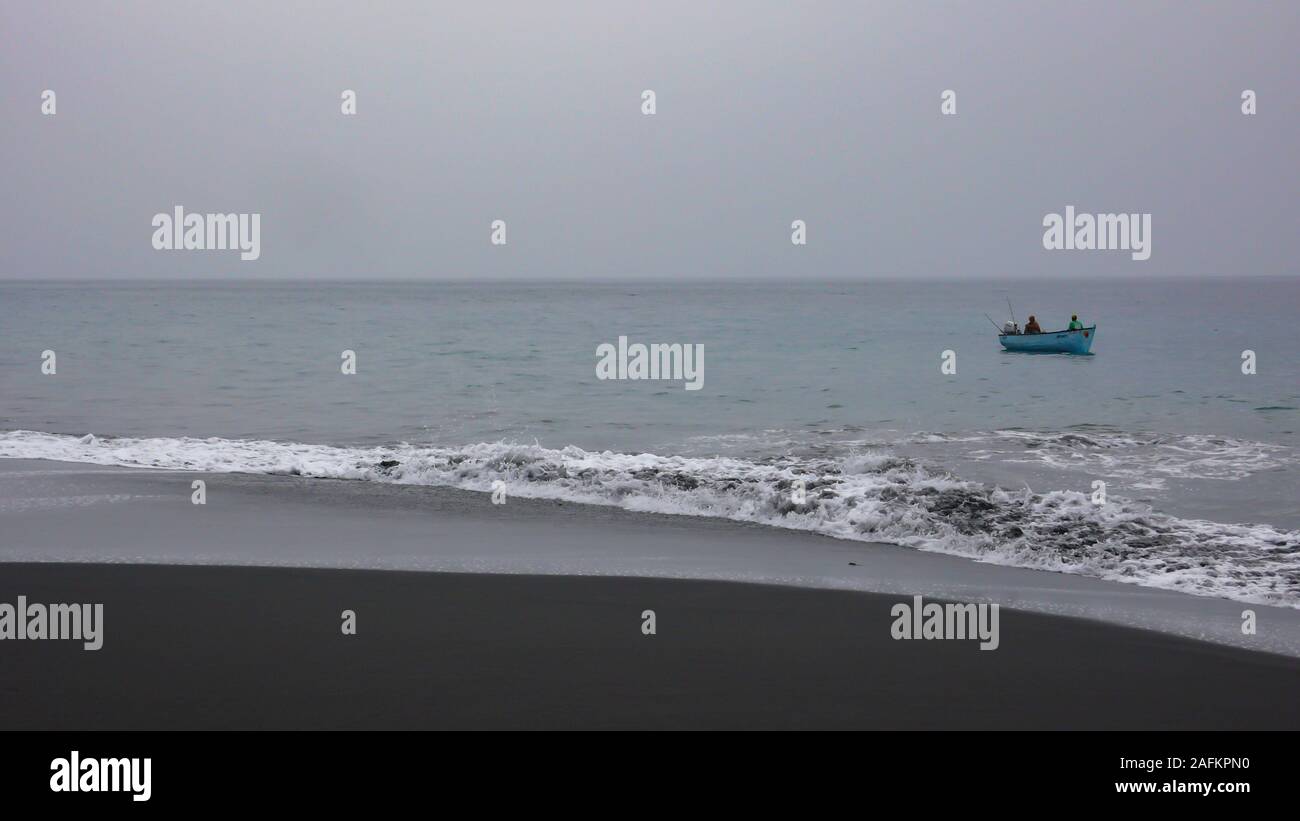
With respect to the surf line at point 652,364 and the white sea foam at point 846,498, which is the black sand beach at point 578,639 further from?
the surf line at point 652,364

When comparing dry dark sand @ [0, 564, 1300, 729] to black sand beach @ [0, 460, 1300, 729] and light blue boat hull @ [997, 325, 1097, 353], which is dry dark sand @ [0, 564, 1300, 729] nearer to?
black sand beach @ [0, 460, 1300, 729]

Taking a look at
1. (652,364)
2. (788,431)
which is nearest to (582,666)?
(788,431)

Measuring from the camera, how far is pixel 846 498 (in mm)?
12422

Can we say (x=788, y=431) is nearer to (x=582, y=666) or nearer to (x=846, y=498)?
(x=846, y=498)

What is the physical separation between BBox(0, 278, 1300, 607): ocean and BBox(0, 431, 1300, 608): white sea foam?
0.05 m

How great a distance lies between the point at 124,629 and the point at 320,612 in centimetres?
131

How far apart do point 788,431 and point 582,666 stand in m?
14.6

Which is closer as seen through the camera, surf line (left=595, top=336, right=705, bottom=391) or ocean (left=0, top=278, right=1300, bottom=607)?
ocean (left=0, top=278, right=1300, bottom=607)

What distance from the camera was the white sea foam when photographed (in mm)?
9867

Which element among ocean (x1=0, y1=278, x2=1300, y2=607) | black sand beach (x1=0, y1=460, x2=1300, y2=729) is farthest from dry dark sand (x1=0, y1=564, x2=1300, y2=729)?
ocean (x1=0, y1=278, x2=1300, y2=607)

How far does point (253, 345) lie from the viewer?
42.5 m
